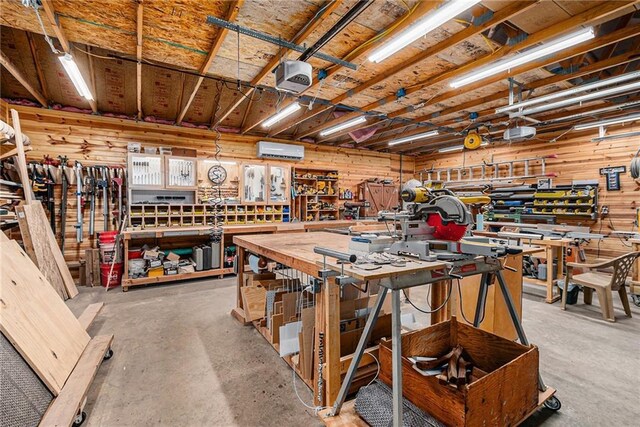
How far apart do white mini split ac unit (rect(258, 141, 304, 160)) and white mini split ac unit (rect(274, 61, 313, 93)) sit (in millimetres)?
3817

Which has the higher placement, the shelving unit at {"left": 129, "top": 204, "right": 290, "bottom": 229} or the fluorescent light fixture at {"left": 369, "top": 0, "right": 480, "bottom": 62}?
the fluorescent light fixture at {"left": 369, "top": 0, "right": 480, "bottom": 62}

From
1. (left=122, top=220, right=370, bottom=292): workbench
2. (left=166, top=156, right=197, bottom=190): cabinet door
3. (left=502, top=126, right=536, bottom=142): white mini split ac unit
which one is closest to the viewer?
(left=122, top=220, right=370, bottom=292): workbench

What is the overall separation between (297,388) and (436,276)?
54.5 inches

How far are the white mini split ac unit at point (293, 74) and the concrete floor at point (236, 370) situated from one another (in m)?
2.64

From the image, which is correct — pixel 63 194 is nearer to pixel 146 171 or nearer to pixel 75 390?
pixel 146 171

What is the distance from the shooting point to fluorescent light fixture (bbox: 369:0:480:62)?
2.15 metres

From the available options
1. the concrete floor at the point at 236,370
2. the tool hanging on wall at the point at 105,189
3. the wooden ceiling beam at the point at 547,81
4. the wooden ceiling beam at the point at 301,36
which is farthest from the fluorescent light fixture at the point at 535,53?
the tool hanging on wall at the point at 105,189

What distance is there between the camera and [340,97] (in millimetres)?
4582

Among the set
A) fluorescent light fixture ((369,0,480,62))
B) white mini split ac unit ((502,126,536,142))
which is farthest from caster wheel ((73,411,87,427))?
white mini split ac unit ((502,126,536,142))

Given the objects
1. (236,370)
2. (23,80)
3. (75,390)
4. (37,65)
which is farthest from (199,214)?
(75,390)

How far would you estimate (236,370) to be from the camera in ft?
7.82

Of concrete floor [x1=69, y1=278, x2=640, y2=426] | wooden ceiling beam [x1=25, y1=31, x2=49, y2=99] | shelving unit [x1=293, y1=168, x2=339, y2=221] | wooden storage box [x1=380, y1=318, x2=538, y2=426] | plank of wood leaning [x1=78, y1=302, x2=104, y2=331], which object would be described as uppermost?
wooden ceiling beam [x1=25, y1=31, x2=49, y2=99]

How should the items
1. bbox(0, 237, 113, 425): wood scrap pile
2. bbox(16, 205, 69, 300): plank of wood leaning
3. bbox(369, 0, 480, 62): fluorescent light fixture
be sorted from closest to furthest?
bbox(0, 237, 113, 425): wood scrap pile
bbox(369, 0, 480, 62): fluorescent light fixture
bbox(16, 205, 69, 300): plank of wood leaning

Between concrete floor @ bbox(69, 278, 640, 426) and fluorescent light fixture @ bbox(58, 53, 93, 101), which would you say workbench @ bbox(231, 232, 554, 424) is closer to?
concrete floor @ bbox(69, 278, 640, 426)
